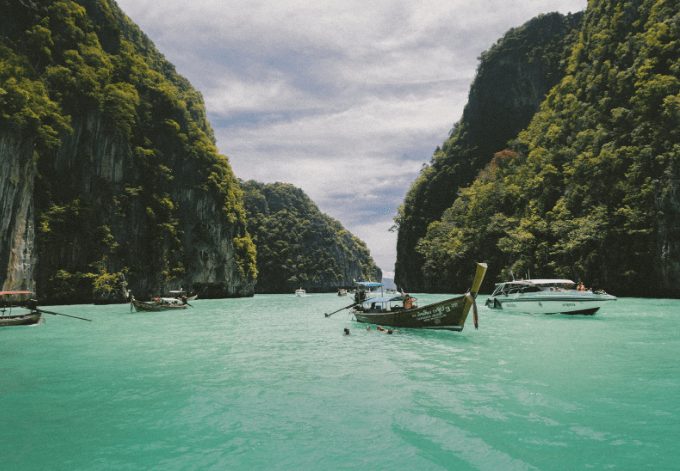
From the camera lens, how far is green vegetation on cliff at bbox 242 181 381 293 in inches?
4614

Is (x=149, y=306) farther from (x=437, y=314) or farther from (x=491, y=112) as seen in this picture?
(x=491, y=112)

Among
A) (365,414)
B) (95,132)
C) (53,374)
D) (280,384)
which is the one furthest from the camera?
(95,132)

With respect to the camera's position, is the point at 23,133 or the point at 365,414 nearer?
the point at 365,414

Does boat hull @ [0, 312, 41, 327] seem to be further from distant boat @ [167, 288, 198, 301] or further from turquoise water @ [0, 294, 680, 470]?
distant boat @ [167, 288, 198, 301]

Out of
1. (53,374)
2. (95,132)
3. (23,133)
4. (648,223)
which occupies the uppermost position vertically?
(95,132)

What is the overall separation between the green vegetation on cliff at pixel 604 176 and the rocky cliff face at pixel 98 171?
40092mm

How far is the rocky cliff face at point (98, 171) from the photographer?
3684 centimetres

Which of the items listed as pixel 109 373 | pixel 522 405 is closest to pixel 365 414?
pixel 522 405

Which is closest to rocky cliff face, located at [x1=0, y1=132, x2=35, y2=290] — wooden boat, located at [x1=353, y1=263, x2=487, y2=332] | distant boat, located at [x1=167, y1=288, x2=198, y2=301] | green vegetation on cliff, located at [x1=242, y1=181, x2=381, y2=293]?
distant boat, located at [x1=167, y1=288, x2=198, y2=301]

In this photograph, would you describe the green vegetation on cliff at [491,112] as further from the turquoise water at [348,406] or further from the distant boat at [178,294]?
the turquoise water at [348,406]

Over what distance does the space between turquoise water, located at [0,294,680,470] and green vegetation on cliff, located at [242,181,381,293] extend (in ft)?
333

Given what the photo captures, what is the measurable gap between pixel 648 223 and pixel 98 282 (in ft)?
180

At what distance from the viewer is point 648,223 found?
1540 inches

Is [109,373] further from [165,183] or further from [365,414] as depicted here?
[165,183]
